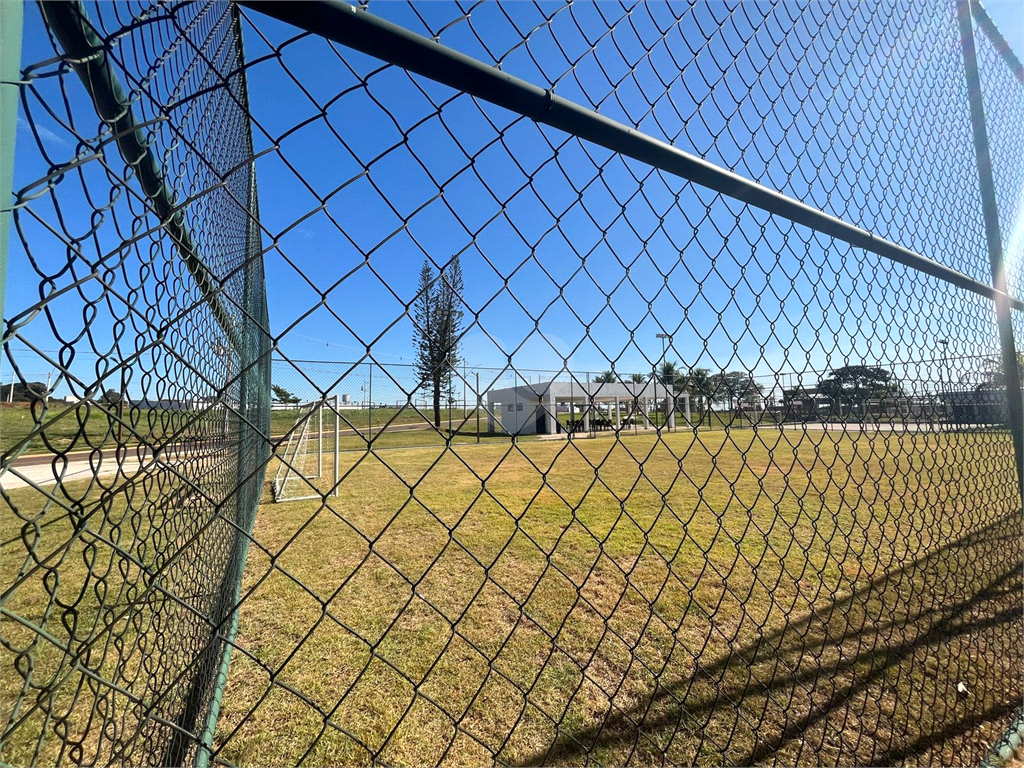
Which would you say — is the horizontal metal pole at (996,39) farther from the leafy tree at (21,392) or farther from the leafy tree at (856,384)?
the leafy tree at (21,392)

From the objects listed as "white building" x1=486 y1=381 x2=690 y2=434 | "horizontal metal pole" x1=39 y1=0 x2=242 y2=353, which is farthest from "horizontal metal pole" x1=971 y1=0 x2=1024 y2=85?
"horizontal metal pole" x1=39 y1=0 x2=242 y2=353

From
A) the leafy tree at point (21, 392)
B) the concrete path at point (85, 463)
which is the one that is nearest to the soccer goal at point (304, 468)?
the concrete path at point (85, 463)

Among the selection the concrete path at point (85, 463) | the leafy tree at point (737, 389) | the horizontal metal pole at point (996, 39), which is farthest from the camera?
the horizontal metal pole at point (996, 39)

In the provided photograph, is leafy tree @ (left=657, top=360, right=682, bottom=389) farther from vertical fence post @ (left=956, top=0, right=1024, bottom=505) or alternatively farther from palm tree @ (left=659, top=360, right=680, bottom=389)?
vertical fence post @ (left=956, top=0, right=1024, bottom=505)

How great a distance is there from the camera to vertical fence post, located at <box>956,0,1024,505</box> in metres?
1.92

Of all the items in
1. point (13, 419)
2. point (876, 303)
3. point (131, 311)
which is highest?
point (876, 303)

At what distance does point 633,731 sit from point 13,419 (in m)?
1.82

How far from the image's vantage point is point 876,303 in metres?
1.71

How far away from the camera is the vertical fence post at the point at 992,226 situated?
192cm

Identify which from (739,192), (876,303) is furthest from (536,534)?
(739,192)

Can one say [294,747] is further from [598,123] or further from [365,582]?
[598,123]

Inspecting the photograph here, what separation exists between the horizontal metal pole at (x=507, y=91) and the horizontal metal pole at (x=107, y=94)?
0.73 feet

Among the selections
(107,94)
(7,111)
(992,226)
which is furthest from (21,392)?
(992,226)

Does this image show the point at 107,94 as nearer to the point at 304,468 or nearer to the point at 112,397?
the point at 112,397
